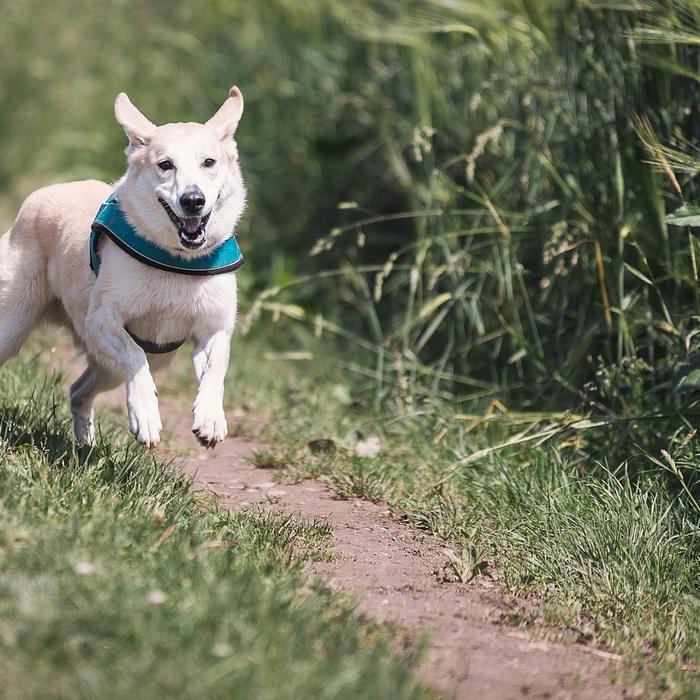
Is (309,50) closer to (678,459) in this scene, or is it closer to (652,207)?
(652,207)

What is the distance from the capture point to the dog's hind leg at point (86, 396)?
4.88 meters

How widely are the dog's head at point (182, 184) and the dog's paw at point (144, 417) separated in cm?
54

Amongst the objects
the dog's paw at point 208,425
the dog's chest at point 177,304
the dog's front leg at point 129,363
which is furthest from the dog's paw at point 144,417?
the dog's chest at point 177,304

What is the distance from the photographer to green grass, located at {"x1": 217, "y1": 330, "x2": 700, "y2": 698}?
12.1ft

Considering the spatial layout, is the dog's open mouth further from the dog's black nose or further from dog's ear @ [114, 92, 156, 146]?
dog's ear @ [114, 92, 156, 146]

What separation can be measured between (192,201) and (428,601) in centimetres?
156

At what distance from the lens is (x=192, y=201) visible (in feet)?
12.8

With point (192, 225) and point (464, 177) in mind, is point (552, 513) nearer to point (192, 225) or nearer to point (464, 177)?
point (192, 225)

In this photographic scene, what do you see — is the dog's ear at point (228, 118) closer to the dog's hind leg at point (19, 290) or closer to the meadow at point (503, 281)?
the dog's hind leg at point (19, 290)

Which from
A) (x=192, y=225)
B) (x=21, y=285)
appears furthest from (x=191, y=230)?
(x=21, y=285)

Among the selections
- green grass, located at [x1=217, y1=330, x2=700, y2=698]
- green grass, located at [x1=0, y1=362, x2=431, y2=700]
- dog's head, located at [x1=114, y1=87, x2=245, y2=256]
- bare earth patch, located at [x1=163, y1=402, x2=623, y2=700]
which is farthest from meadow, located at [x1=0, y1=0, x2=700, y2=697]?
dog's head, located at [x1=114, y1=87, x2=245, y2=256]

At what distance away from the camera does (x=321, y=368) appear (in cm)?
650

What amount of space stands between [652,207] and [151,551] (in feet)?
10.1

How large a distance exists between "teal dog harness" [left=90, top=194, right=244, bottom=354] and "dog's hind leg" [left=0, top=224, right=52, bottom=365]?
20.4 inches
